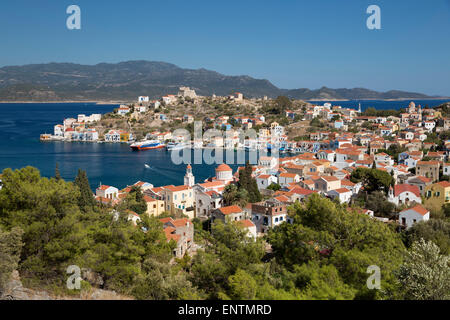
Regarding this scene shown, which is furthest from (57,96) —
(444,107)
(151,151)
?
(444,107)

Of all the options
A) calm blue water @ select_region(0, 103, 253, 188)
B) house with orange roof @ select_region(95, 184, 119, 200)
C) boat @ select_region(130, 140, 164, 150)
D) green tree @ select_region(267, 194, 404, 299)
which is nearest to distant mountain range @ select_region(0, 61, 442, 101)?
boat @ select_region(130, 140, 164, 150)

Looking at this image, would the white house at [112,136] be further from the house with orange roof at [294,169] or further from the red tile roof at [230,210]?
the red tile roof at [230,210]

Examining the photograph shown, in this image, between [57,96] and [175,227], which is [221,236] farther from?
[57,96]

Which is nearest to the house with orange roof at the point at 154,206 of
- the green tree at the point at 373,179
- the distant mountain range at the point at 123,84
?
the green tree at the point at 373,179

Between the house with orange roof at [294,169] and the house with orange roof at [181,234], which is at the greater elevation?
the house with orange roof at [294,169]

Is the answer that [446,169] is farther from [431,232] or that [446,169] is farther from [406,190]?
[431,232]
